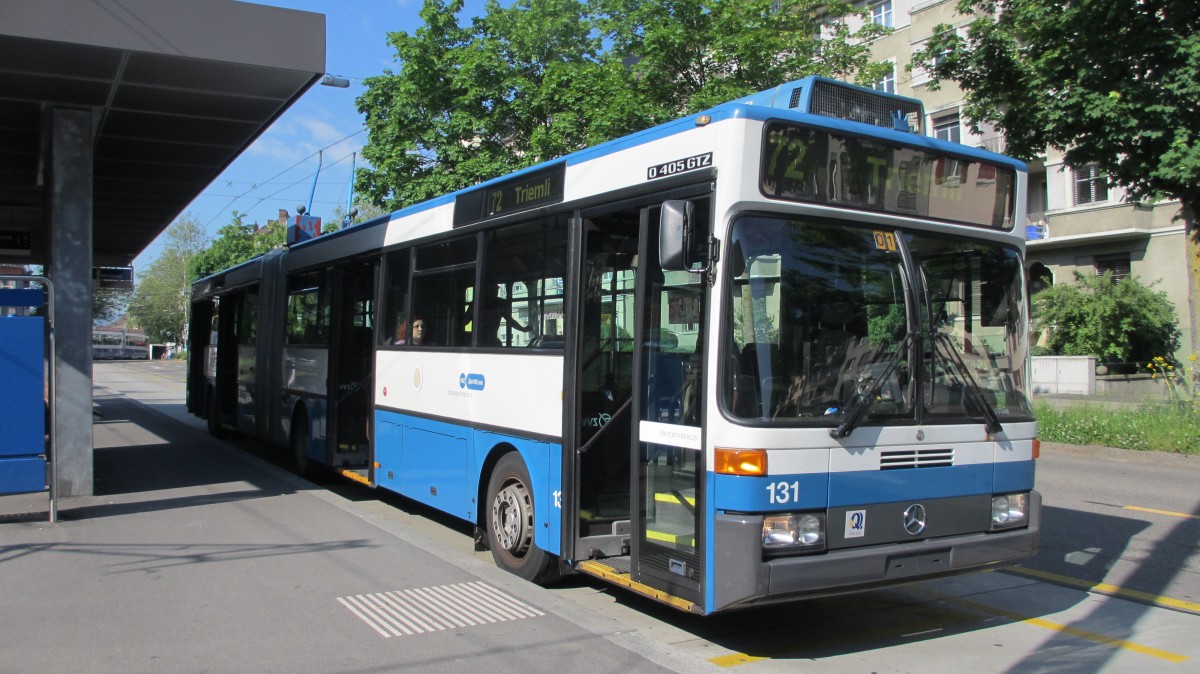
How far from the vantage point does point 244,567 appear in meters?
7.40

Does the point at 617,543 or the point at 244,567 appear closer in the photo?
the point at 617,543

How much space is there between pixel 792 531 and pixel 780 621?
5.10 feet

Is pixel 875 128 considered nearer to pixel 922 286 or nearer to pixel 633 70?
pixel 922 286

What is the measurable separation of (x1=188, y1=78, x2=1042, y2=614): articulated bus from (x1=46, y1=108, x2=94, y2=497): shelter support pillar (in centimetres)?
542

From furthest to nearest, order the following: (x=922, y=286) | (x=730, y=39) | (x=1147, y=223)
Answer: (x=1147, y=223) < (x=730, y=39) < (x=922, y=286)

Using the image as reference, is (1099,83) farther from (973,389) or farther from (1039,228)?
(1039,228)

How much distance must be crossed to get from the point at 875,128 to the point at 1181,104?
11.3 metres

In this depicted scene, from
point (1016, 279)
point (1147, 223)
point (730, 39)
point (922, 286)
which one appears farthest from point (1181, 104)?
point (1147, 223)

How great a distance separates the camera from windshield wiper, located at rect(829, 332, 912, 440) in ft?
16.4

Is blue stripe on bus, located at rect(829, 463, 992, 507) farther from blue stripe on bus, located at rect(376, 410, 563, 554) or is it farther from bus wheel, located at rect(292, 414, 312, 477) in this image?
bus wheel, located at rect(292, 414, 312, 477)

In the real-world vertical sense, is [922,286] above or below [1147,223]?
below

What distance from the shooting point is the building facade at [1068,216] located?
98.9 ft

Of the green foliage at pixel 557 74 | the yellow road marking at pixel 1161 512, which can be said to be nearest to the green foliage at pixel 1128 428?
the yellow road marking at pixel 1161 512

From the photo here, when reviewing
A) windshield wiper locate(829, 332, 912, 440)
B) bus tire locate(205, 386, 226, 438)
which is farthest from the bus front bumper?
bus tire locate(205, 386, 226, 438)
